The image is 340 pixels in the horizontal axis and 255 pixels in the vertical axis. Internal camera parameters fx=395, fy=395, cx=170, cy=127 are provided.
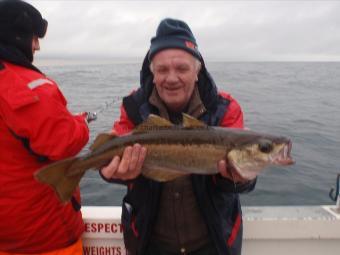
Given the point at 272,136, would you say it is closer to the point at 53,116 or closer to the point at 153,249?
the point at 153,249

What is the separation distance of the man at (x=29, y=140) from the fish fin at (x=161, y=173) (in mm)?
710

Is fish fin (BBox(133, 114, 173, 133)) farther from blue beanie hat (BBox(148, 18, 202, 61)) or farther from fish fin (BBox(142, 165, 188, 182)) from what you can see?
blue beanie hat (BBox(148, 18, 202, 61))

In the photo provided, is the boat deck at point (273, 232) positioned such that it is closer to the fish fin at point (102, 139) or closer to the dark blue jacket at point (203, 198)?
the dark blue jacket at point (203, 198)

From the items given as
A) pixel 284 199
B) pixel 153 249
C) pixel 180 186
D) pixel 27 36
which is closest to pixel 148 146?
pixel 180 186

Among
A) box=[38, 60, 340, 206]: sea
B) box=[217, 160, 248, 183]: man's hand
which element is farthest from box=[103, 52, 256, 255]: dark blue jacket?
box=[38, 60, 340, 206]: sea

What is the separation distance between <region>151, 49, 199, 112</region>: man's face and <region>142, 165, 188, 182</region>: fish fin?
0.64 m

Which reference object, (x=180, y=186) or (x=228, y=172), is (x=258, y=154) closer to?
(x=228, y=172)

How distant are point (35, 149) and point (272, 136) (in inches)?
76.9

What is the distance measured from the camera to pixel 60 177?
10.6 feet

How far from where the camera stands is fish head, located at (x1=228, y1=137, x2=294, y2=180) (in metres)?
3.11

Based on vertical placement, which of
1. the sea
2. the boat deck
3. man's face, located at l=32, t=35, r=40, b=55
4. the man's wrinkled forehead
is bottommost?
the sea

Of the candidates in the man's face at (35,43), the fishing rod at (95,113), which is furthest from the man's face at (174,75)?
the fishing rod at (95,113)

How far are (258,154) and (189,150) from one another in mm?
548

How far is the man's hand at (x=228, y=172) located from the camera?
3129 millimetres
